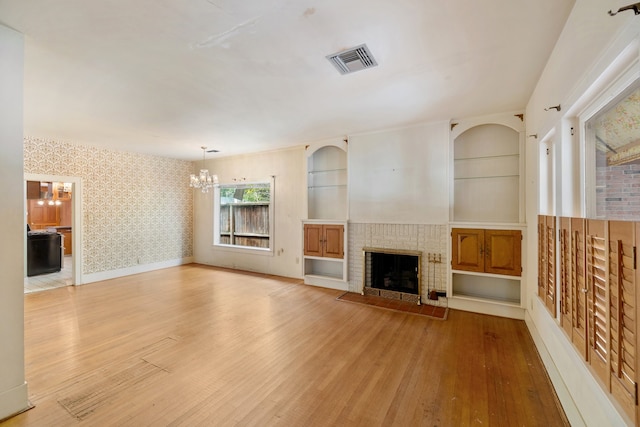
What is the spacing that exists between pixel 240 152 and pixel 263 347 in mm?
4654

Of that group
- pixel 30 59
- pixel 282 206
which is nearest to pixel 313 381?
pixel 30 59

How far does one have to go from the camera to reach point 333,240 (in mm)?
4996

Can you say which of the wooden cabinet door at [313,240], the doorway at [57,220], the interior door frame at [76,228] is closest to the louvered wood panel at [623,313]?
the wooden cabinet door at [313,240]

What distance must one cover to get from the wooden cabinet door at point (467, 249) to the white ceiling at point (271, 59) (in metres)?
1.68

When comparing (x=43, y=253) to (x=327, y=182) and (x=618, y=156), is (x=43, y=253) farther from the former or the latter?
(x=618, y=156)

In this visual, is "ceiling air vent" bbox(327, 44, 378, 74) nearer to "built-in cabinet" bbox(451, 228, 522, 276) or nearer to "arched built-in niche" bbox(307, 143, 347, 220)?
"arched built-in niche" bbox(307, 143, 347, 220)

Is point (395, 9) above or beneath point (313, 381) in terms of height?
above

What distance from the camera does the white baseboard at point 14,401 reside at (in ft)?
6.24

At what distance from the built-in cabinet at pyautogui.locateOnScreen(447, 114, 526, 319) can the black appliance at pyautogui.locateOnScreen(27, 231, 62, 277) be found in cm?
848

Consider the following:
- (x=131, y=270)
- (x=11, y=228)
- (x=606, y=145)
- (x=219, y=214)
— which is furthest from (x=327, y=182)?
(x=131, y=270)

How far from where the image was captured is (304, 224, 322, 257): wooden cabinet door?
16.9 feet

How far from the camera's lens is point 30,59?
234 cm

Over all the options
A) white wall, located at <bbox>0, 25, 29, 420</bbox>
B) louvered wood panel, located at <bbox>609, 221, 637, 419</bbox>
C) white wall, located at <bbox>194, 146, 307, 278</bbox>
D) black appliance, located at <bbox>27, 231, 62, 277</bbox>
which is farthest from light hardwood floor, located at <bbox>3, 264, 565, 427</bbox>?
black appliance, located at <bbox>27, 231, 62, 277</bbox>

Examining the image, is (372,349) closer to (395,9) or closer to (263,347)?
(263,347)
